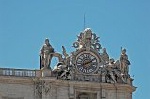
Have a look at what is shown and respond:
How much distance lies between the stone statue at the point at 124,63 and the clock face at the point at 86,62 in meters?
1.87

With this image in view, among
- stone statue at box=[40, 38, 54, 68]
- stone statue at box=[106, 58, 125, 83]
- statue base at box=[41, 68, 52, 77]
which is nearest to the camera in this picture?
statue base at box=[41, 68, 52, 77]

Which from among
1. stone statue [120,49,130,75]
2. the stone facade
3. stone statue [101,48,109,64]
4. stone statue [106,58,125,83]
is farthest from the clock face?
stone statue [120,49,130,75]

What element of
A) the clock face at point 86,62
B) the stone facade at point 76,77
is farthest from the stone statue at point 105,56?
the clock face at point 86,62

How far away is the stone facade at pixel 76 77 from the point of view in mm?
46312

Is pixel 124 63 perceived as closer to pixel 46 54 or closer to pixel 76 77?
pixel 76 77

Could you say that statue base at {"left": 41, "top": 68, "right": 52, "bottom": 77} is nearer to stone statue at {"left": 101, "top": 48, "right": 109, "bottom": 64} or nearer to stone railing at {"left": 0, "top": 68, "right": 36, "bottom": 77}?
stone railing at {"left": 0, "top": 68, "right": 36, "bottom": 77}

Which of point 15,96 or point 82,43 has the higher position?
point 82,43

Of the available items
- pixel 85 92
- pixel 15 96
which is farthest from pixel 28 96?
pixel 85 92

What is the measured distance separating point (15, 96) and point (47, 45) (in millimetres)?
4020

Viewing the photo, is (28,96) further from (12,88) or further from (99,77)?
(99,77)

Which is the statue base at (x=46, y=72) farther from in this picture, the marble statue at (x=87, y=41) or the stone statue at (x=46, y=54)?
the marble statue at (x=87, y=41)

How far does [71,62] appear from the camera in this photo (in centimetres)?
4738

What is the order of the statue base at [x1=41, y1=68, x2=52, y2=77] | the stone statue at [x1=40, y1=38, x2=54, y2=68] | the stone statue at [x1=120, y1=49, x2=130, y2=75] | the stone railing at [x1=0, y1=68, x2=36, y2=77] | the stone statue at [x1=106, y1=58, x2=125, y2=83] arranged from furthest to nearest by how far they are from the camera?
the stone statue at [x1=120, y1=49, x2=130, y2=75], the stone statue at [x1=106, y1=58, x2=125, y2=83], the stone statue at [x1=40, y1=38, x2=54, y2=68], the statue base at [x1=41, y1=68, x2=52, y2=77], the stone railing at [x1=0, y1=68, x2=36, y2=77]

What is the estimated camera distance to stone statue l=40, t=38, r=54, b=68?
46938 millimetres
